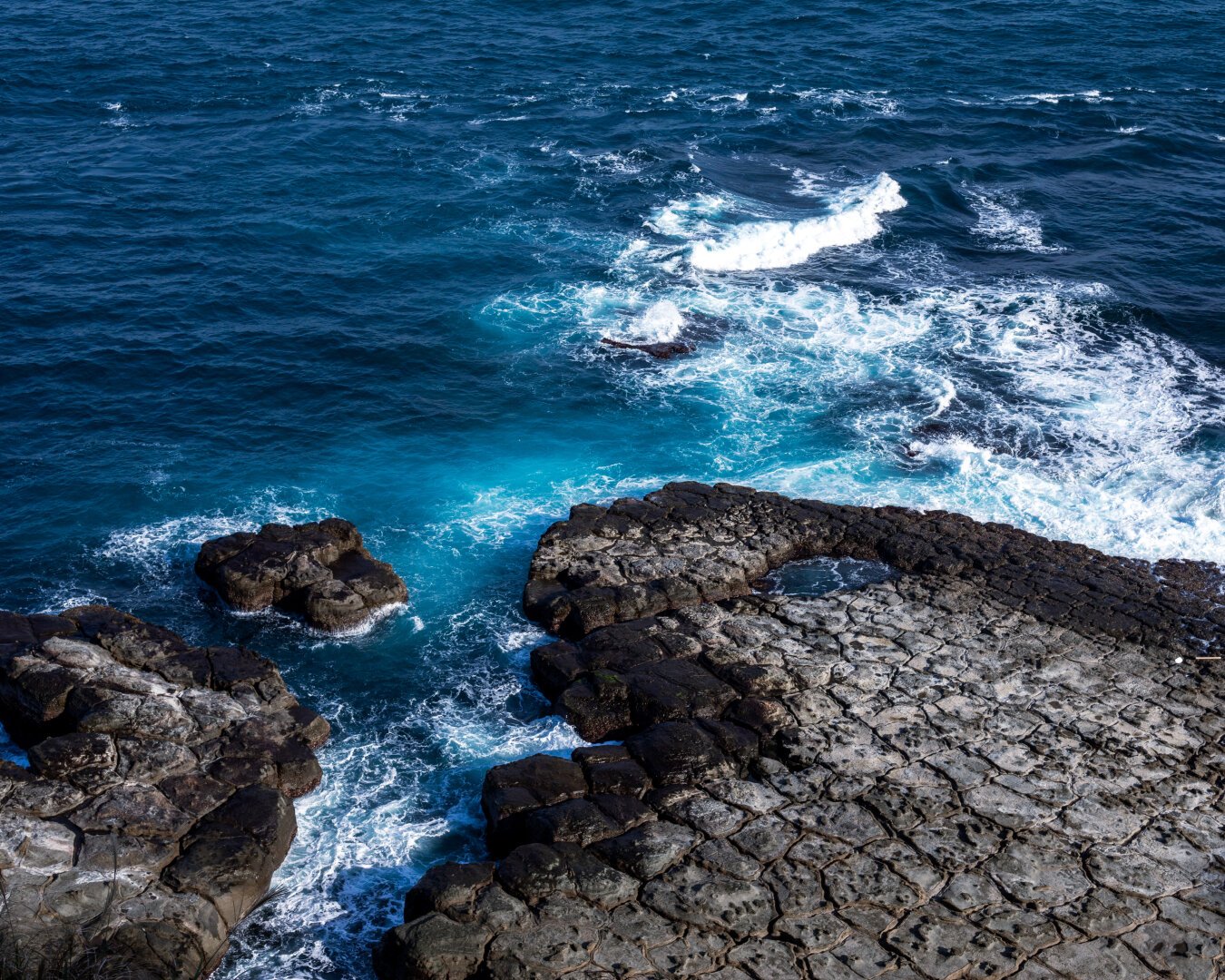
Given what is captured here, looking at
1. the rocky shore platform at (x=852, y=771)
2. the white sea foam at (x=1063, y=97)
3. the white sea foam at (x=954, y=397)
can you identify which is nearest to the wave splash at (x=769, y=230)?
the white sea foam at (x=954, y=397)

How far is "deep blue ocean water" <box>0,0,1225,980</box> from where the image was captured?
98.1 feet

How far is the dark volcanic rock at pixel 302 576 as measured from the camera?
29.3 metres

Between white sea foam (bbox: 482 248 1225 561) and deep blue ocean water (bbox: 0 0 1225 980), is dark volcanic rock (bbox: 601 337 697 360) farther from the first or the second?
deep blue ocean water (bbox: 0 0 1225 980)

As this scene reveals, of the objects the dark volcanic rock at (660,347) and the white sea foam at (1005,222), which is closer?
the dark volcanic rock at (660,347)

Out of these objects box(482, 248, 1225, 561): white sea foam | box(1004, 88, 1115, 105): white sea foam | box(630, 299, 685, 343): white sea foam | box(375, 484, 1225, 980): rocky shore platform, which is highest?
box(1004, 88, 1115, 105): white sea foam

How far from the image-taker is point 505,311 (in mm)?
43188

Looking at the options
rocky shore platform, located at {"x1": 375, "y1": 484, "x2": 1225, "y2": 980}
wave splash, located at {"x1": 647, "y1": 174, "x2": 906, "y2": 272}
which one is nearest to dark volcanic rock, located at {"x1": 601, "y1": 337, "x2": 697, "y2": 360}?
wave splash, located at {"x1": 647, "y1": 174, "x2": 906, "y2": 272}

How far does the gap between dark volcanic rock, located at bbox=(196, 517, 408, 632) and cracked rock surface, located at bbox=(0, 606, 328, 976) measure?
2.54m

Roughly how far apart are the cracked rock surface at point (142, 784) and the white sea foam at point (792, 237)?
86.0 feet

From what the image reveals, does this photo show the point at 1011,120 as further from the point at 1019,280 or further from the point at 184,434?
the point at 184,434

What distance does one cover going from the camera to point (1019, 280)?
45.2 metres

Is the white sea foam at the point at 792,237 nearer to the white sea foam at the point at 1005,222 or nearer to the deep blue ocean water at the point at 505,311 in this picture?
the deep blue ocean water at the point at 505,311

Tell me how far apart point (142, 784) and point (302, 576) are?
7720 millimetres

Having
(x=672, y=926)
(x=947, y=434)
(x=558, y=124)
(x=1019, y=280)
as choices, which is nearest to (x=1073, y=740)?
(x=672, y=926)
